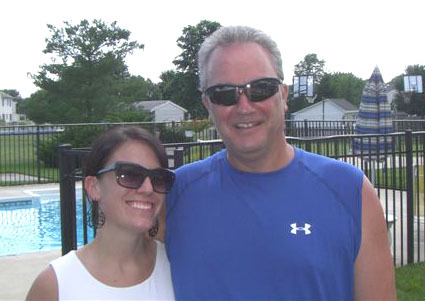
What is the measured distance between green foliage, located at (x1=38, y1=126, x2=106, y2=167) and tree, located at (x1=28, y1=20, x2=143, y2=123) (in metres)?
10.5

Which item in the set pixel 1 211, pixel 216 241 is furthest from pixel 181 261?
pixel 1 211

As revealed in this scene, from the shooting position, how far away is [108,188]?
6.31ft

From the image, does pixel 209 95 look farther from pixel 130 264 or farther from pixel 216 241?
pixel 130 264

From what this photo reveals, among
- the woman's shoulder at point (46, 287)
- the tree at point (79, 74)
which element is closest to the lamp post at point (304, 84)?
the tree at point (79, 74)

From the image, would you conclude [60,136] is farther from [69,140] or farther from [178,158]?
[178,158]

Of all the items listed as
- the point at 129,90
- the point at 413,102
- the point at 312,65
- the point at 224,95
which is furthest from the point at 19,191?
the point at 312,65

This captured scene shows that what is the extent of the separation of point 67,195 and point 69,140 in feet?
37.0

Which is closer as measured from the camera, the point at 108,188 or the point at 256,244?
the point at 256,244

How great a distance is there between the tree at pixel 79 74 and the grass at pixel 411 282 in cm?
Answer: 2316

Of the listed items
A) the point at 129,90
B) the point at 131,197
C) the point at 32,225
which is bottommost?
the point at 32,225

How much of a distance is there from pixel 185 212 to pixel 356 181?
603mm

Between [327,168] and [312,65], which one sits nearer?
[327,168]

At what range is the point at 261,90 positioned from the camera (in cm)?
179

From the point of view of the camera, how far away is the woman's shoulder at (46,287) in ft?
5.79
